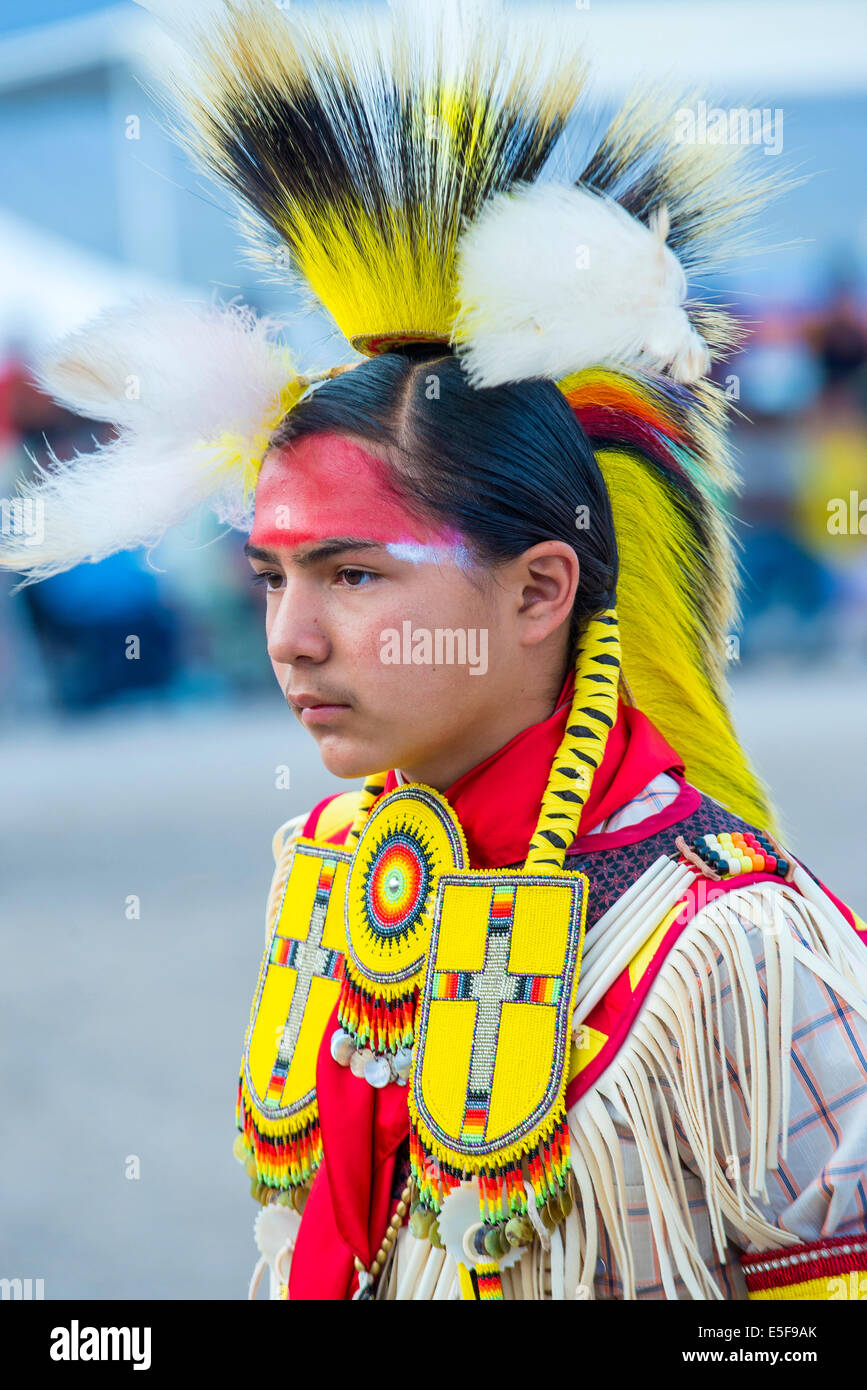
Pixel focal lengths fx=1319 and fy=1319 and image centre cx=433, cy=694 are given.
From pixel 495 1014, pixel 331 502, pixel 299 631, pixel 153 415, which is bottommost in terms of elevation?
pixel 495 1014

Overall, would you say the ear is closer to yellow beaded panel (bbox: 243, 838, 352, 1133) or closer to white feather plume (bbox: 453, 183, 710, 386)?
white feather plume (bbox: 453, 183, 710, 386)

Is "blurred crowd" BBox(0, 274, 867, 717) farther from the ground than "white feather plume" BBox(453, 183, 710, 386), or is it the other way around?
"blurred crowd" BBox(0, 274, 867, 717)

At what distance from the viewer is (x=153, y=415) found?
1541 mm

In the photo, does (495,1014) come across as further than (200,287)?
No

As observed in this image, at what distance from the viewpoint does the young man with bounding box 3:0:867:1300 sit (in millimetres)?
1308

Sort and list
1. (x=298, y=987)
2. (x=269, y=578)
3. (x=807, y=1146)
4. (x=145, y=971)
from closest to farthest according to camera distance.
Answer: (x=807, y=1146)
(x=269, y=578)
(x=298, y=987)
(x=145, y=971)

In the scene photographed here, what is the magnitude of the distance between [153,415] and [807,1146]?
1.06 m

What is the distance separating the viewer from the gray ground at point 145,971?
143 inches

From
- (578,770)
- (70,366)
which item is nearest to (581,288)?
(578,770)

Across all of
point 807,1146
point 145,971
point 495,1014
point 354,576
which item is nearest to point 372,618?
point 354,576

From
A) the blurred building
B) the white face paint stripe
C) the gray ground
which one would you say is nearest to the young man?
the white face paint stripe

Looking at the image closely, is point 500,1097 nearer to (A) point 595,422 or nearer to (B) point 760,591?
(A) point 595,422

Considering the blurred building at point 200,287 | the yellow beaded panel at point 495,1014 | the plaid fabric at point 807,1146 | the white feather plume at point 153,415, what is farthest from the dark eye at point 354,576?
the blurred building at point 200,287

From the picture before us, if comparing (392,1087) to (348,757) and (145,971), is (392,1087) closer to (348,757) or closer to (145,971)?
(348,757)
